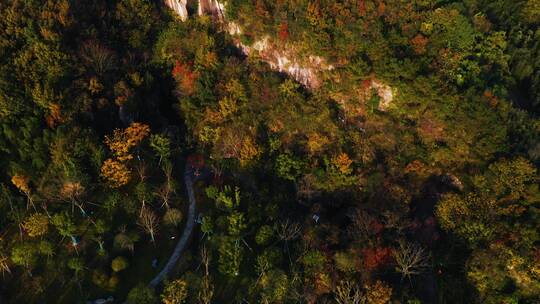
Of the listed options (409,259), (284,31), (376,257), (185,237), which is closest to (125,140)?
(185,237)

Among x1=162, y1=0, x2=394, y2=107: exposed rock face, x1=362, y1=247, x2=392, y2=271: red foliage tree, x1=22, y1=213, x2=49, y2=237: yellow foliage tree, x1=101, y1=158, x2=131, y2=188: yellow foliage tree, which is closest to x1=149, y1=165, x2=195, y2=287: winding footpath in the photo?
x1=101, y1=158, x2=131, y2=188: yellow foliage tree

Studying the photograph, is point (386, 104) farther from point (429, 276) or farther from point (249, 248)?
point (249, 248)

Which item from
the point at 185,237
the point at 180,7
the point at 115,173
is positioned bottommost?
the point at 185,237

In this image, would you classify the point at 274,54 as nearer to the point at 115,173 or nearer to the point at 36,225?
→ the point at 115,173

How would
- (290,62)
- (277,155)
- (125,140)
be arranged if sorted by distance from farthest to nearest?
(290,62) < (277,155) < (125,140)

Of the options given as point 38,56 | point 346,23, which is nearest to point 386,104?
point 346,23

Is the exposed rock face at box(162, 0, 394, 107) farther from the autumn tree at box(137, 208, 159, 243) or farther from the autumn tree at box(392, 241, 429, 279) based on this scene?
the autumn tree at box(137, 208, 159, 243)

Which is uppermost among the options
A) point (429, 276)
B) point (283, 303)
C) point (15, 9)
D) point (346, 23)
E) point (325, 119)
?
point (15, 9)
